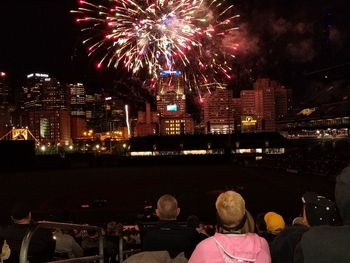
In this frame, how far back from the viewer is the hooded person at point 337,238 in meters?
2.08

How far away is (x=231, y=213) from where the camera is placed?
3.08 metres

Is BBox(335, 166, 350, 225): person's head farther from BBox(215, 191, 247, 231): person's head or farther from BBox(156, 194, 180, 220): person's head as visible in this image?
BBox(156, 194, 180, 220): person's head

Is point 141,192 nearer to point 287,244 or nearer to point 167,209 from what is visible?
point 167,209

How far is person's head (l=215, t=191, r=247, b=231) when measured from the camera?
3061 millimetres

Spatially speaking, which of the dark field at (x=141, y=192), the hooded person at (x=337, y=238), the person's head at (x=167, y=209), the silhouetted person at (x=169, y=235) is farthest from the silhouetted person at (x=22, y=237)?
the dark field at (x=141, y=192)

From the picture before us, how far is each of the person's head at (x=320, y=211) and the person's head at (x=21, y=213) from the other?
8.11 feet

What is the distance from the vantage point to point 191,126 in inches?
6801

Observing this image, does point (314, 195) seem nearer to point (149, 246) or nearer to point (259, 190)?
point (149, 246)

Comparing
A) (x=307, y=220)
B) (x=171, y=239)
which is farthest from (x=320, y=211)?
(x=171, y=239)

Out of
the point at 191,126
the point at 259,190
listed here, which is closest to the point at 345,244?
the point at 259,190

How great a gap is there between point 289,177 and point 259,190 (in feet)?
26.1

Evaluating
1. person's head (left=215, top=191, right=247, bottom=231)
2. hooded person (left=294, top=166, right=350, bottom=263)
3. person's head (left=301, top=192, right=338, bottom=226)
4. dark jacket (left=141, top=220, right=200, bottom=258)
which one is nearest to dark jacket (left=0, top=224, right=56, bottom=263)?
dark jacket (left=141, top=220, right=200, bottom=258)

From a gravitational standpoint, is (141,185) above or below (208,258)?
below

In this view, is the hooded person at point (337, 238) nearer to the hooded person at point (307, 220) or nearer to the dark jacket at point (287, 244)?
the hooded person at point (307, 220)
